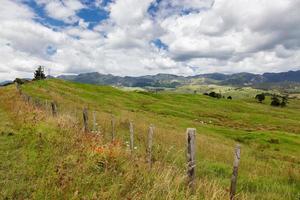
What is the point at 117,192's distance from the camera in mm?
7477

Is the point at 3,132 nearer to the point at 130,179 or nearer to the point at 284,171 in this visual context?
the point at 130,179

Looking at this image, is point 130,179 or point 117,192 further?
point 130,179

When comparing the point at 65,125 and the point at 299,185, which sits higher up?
the point at 65,125

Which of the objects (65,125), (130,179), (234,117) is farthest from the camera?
(234,117)

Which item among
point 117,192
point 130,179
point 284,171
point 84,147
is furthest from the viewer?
point 284,171

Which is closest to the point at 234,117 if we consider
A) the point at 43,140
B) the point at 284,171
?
the point at 284,171

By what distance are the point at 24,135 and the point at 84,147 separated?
6.59 metres

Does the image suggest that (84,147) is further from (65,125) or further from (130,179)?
(65,125)

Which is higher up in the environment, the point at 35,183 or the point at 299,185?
the point at 35,183

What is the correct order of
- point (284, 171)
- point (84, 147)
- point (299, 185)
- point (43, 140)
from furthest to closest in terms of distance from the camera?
point (284, 171) → point (299, 185) → point (43, 140) → point (84, 147)

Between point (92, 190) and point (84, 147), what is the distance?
3665 millimetres

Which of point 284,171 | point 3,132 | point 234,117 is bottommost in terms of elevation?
point 234,117

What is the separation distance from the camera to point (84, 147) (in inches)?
437

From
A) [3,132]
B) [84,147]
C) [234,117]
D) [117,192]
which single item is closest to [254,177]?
[84,147]
